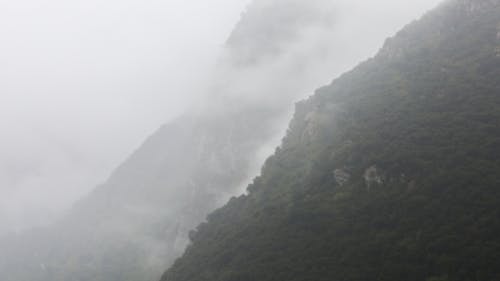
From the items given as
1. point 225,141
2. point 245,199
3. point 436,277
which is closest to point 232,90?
point 225,141

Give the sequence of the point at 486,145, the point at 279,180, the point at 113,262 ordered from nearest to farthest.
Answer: the point at 486,145 → the point at 279,180 → the point at 113,262

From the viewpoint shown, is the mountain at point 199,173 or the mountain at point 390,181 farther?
the mountain at point 199,173

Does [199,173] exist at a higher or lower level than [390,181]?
higher

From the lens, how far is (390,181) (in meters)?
69.9

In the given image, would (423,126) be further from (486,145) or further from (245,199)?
(245,199)

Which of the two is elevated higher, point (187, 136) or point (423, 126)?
point (187, 136)

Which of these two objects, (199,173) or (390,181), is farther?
(199,173)

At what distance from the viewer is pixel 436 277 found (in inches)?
2112

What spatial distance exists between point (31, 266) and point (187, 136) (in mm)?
60524

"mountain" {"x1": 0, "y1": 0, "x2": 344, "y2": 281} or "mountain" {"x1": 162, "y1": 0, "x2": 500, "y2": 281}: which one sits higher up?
"mountain" {"x1": 0, "y1": 0, "x2": 344, "y2": 281}

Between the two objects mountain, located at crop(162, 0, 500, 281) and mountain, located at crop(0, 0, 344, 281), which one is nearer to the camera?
mountain, located at crop(162, 0, 500, 281)

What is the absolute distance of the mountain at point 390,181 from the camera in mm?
58656

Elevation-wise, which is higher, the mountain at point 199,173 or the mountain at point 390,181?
the mountain at point 199,173

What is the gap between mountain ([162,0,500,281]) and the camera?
5866cm
